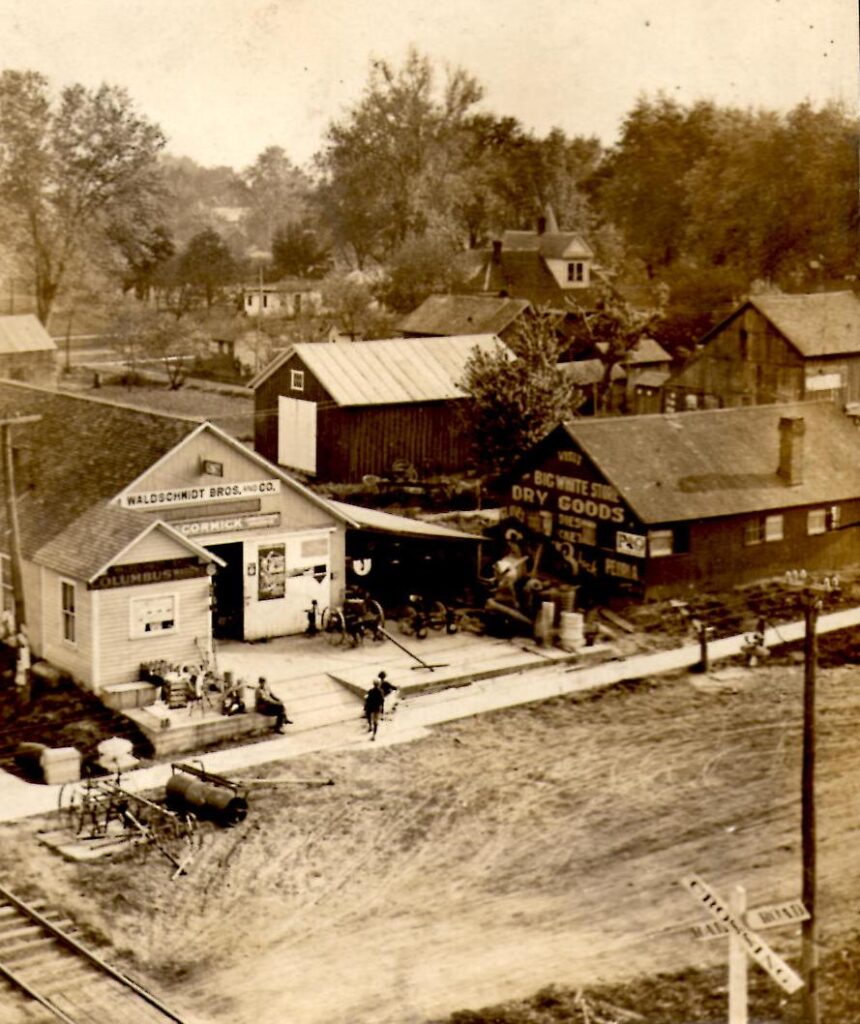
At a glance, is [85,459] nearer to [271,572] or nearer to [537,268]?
[271,572]


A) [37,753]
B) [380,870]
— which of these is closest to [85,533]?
[37,753]

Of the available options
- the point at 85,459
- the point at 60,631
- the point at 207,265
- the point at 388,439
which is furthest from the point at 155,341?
the point at 60,631

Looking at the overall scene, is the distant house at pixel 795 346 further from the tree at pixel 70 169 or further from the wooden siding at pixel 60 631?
the wooden siding at pixel 60 631

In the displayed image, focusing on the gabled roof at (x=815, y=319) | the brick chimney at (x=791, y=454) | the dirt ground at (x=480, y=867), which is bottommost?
the dirt ground at (x=480, y=867)

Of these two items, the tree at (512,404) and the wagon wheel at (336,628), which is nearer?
the wagon wheel at (336,628)

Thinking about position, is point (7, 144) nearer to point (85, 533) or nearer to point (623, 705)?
point (85, 533)

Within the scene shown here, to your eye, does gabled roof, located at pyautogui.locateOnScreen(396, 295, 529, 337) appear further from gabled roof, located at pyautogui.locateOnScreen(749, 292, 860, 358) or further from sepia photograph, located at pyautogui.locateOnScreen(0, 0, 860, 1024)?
gabled roof, located at pyautogui.locateOnScreen(749, 292, 860, 358)

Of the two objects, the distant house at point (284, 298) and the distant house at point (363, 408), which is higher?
the distant house at point (284, 298)

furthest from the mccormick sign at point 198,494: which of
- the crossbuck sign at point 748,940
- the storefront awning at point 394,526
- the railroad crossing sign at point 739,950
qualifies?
the crossbuck sign at point 748,940
